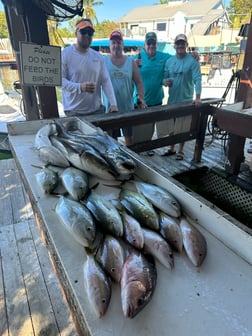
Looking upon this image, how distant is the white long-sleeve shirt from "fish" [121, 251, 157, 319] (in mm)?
2088

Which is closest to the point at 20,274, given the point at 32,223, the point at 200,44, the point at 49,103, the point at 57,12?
the point at 32,223

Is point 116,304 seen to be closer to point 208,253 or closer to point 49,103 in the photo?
point 208,253

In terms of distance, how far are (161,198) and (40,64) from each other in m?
1.86

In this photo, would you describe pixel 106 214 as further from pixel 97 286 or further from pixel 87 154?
pixel 87 154

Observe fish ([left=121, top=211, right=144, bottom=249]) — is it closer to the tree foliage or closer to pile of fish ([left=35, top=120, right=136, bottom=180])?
pile of fish ([left=35, top=120, right=136, bottom=180])

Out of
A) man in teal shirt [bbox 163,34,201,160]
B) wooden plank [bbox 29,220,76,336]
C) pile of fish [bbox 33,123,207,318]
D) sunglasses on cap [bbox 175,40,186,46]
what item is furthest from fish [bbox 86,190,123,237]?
sunglasses on cap [bbox 175,40,186,46]

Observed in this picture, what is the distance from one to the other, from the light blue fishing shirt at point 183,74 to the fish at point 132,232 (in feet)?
9.91

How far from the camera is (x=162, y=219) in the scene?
1.10 m

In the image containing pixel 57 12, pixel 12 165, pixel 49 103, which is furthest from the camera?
pixel 12 165

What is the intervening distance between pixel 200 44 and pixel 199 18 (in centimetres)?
1255

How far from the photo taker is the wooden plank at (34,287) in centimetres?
161

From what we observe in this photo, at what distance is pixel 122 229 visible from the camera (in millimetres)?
1044

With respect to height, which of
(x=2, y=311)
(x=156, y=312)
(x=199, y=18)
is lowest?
(x=2, y=311)

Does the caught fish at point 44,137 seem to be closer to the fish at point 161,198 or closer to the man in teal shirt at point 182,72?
the fish at point 161,198
